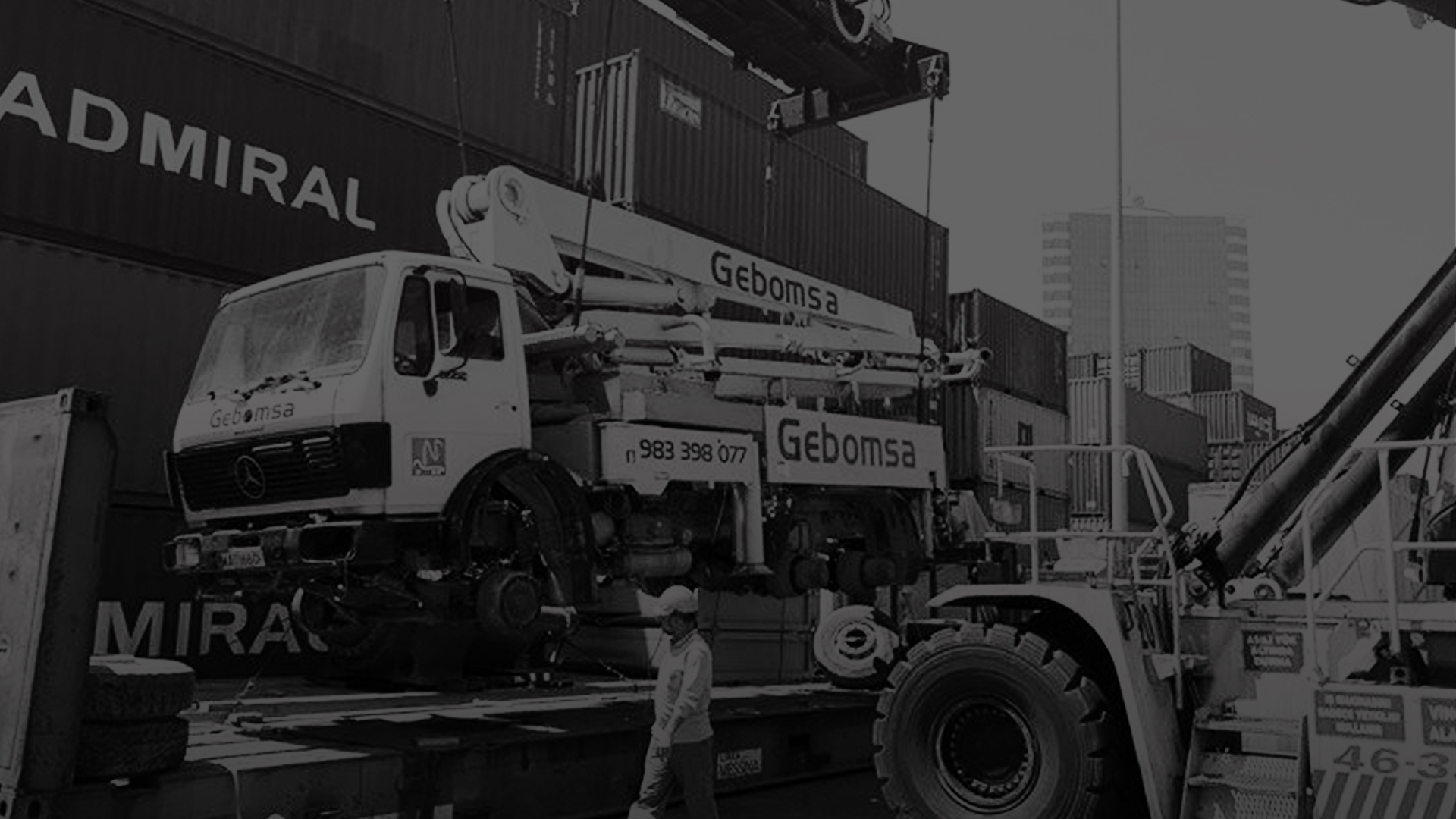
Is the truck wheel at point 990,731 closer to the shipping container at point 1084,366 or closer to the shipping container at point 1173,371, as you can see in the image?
the shipping container at point 1173,371

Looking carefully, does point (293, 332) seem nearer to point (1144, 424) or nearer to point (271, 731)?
point (271, 731)

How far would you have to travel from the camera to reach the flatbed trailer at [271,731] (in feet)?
15.0

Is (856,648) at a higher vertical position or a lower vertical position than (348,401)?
lower

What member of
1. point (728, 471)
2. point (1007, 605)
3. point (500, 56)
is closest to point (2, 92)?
point (500, 56)

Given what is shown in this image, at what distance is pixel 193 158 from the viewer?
393 inches

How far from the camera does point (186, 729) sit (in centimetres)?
516

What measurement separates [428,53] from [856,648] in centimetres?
687

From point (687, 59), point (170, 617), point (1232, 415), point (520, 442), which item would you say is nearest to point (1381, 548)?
point (520, 442)

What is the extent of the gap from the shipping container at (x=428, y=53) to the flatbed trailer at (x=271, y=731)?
537 centimetres

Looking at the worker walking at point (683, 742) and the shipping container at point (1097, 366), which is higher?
the shipping container at point (1097, 366)

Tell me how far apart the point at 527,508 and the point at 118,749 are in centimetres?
299

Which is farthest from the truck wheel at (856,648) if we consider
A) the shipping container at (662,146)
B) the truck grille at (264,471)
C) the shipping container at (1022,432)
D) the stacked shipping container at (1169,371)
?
the stacked shipping container at (1169,371)

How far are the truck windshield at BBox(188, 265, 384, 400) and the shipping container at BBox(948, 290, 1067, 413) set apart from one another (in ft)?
43.2

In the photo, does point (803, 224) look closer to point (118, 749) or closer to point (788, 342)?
point (788, 342)
